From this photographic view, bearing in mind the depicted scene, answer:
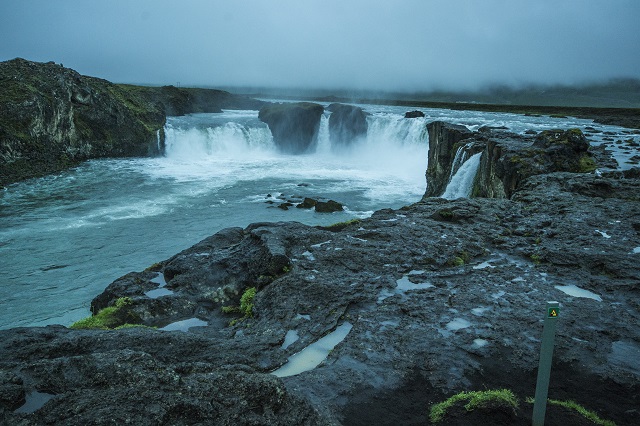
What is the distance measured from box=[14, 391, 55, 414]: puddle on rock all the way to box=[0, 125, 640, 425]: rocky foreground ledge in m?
0.03

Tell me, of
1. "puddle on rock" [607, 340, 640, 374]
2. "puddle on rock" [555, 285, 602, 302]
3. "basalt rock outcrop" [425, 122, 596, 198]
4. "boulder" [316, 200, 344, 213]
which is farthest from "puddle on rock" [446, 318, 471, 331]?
"boulder" [316, 200, 344, 213]

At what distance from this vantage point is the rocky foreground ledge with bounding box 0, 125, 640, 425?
491cm

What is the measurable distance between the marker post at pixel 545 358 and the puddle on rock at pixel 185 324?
6.63 meters

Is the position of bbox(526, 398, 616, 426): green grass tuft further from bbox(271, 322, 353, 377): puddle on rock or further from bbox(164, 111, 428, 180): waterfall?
bbox(164, 111, 428, 180): waterfall

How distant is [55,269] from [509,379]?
20097mm

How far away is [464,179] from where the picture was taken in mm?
25391

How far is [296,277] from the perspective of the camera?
9562mm

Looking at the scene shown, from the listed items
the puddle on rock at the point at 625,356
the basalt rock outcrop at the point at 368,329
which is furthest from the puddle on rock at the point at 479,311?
the puddle on rock at the point at 625,356

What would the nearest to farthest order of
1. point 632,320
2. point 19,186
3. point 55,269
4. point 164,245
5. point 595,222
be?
→ point 632,320, point 595,222, point 55,269, point 164,245, point 19,186

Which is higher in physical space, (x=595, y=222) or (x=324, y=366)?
(x=595, y=222)

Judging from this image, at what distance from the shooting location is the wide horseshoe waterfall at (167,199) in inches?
734

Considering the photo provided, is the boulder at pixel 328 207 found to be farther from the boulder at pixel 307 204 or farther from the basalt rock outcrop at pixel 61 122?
the basalt rock outcrop at pixel 61 122

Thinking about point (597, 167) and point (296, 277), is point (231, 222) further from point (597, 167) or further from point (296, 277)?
point (597, 167)

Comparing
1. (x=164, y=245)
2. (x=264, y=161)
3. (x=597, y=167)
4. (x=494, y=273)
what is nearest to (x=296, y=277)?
(x=494, y=273)
